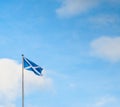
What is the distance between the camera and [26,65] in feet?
356

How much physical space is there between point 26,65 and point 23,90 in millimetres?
3960

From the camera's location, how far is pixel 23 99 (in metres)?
106

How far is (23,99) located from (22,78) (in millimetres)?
2985

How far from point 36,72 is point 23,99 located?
4624 millimetres

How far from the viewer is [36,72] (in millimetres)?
108312

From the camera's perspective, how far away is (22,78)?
107 metres

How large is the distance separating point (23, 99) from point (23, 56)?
6.18 metres

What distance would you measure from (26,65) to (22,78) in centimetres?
243

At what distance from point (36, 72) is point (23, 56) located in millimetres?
2853

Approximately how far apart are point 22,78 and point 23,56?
3.20 meters
